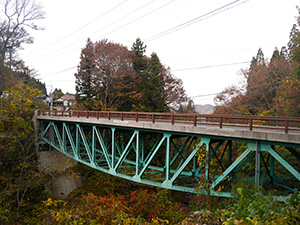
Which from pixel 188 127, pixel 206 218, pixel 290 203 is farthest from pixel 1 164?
pixel 290 203

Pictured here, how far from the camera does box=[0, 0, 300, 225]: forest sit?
42.6ft

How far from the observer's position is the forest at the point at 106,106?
42.6ft

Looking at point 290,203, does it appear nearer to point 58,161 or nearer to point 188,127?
point 188,127

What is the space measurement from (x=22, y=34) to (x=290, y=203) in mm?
27732

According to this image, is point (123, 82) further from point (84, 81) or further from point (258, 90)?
point (258, 90)

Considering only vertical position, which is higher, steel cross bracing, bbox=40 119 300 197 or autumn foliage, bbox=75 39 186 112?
autumn foliage, bbox=75 39 186 112

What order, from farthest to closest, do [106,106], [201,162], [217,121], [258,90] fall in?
[106,106] < [258,90] < [217,121] < [201,162]

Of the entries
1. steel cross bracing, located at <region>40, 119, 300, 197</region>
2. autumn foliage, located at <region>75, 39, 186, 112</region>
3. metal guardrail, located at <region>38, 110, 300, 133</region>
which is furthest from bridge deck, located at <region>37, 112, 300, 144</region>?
autumn foliage, located at <region>75, 39, 186, 112</region>

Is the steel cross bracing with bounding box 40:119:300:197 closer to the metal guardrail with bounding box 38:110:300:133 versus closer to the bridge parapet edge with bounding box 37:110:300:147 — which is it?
the bridge parapet edge with bounding box 37:110:300:147

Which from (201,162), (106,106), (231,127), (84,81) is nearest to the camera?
(201,162)

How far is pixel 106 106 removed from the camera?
2658cm

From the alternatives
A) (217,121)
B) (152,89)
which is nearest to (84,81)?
(152,89)

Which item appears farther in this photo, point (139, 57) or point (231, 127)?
point (139, 57)

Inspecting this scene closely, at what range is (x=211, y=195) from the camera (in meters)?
8.14
